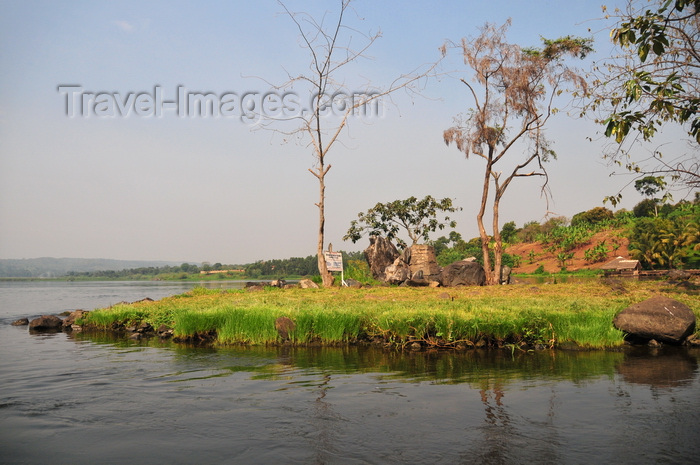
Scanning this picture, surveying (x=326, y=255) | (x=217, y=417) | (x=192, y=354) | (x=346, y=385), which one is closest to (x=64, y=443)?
(x=217, y=417)

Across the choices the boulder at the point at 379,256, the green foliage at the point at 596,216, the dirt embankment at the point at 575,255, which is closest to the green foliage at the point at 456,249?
the dirt embankment at the point at 575,255

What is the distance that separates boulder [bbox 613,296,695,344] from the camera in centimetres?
1180

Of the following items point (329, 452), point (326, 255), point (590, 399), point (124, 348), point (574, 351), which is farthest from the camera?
point (326, 255)

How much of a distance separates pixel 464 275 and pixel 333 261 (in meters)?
7.65

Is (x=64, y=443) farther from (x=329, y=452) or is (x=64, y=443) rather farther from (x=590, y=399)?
(x=590, y=399)

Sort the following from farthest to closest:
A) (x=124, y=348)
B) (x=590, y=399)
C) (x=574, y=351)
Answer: (x=124, y=348), (x=574, y=351), (x=590, y=399)

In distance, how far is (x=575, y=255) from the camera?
73125 millimetres

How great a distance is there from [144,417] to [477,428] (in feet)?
15.2

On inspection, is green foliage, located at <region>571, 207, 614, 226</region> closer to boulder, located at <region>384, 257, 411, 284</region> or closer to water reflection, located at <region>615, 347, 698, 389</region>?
boulder, located at <region>384, 257, 411, 284</region>

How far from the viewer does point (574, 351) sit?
1155 centimetres

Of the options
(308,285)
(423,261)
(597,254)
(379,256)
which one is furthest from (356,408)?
(597,254)

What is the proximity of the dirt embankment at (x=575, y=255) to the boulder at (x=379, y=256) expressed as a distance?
38922 millimetres

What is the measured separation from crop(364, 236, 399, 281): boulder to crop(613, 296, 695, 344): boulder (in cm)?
2486

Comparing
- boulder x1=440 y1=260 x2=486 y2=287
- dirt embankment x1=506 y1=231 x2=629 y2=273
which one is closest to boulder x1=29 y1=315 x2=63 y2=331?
boulder x1=440 y1=260 x2=486 y2=287
